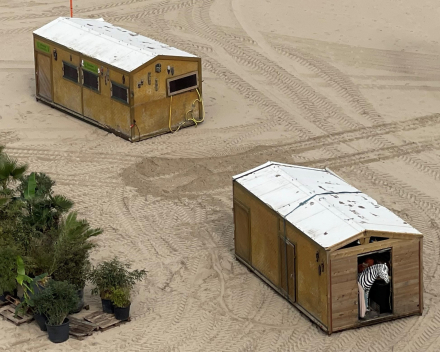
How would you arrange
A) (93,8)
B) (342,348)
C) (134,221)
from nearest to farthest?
(342,348)
(134,221)
(93,8)

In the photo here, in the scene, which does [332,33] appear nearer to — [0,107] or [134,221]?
[0,107]

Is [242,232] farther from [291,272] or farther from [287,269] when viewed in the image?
[291,272]

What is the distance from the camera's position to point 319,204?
1755 cm

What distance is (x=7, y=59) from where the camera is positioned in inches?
1117

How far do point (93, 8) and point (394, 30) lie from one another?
7910mm

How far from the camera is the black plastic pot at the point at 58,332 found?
16.7 m

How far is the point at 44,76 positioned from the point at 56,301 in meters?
10.0

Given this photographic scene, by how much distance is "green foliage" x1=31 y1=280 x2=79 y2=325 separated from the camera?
655 inches

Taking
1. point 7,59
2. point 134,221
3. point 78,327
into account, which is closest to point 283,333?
point 78,327

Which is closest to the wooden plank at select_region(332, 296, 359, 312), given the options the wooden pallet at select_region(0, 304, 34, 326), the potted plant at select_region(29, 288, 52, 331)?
the potted plant at select_region(29, 288, 52, 331)

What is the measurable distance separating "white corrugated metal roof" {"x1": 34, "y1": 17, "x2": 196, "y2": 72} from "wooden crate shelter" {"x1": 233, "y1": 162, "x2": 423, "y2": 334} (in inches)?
229

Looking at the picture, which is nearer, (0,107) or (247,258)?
(247,258)

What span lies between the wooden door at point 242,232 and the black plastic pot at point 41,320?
3.52 meters

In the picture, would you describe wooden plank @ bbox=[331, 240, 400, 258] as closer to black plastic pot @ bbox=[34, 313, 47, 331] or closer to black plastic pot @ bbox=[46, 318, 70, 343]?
black plastic pot @ bbox=[46, 318, 70, 343]
